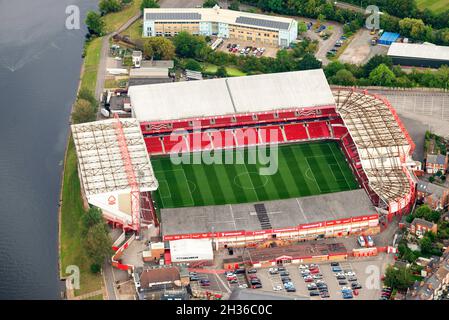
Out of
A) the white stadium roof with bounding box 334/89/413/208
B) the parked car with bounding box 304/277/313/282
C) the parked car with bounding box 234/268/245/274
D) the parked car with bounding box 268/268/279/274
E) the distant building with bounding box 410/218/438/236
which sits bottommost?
the parked car with bounding box 234/268/245/274

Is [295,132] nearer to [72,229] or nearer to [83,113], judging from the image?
[83,113]

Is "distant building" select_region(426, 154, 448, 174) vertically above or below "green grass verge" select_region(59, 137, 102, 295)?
above

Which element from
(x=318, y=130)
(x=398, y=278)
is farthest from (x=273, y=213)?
(x=318, y=130)

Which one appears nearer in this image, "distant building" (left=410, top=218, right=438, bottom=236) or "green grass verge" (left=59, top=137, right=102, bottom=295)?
"green grass verge" (left=59, top=137, right=102, bottom=295)

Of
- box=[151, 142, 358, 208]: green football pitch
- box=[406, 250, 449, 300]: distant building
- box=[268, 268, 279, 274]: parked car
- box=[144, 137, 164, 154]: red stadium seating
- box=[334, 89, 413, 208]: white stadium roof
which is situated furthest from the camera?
box=[144, 137, 164, 154]: red stadium seating

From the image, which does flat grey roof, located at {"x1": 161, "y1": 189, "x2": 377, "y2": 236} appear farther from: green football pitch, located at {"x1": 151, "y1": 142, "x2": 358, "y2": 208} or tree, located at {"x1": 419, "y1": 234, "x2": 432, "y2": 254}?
tree, located at {"x1": 419, "y1": 234, "x2": 432, "y2": 254}

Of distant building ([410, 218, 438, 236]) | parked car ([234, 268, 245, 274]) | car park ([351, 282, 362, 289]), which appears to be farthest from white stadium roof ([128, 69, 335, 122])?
car park ([351, 282, 362, 289])

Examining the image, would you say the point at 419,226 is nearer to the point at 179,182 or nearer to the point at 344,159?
the point at 344,159
